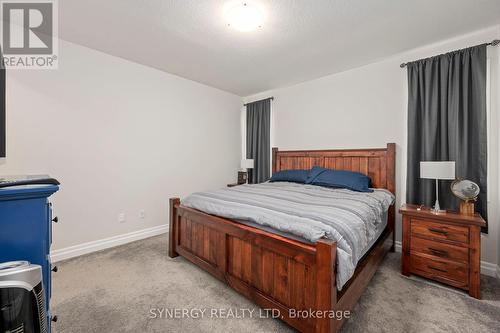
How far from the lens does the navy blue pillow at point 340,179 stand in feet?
8.99

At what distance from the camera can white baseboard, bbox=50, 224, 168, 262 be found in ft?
8.22

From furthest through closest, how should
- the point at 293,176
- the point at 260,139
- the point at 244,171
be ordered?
the point at 244,171 < the point at 260,139 < the point at 293,176

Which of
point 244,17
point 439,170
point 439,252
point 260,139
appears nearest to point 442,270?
point 439,252

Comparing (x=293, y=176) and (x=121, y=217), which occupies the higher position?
(x=293, y=176)

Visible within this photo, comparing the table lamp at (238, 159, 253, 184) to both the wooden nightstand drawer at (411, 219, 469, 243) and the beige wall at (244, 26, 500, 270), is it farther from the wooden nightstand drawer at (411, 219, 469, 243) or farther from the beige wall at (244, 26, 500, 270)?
the wooden nightstand drawer at (411, 219, 469, 243)

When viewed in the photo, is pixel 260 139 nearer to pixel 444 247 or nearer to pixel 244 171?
pixel 244 171

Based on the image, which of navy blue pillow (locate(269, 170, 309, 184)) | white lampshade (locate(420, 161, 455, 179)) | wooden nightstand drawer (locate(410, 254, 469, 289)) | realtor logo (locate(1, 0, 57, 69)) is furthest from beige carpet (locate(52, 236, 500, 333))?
realtor logo (locate(1, 0, 57, 69))

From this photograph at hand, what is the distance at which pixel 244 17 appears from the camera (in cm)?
208

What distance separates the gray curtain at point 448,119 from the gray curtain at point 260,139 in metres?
2.31

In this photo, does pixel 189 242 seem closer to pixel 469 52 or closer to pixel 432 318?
pixel 432 318

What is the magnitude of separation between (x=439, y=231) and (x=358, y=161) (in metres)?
1.34

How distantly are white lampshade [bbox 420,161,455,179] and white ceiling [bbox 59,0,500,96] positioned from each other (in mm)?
1412

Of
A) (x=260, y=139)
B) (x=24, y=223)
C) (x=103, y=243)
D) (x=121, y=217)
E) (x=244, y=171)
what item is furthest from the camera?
(x=244, y=171)

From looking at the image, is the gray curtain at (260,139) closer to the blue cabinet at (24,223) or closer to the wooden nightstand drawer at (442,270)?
the wooden nightstand drawer at (442,270)
